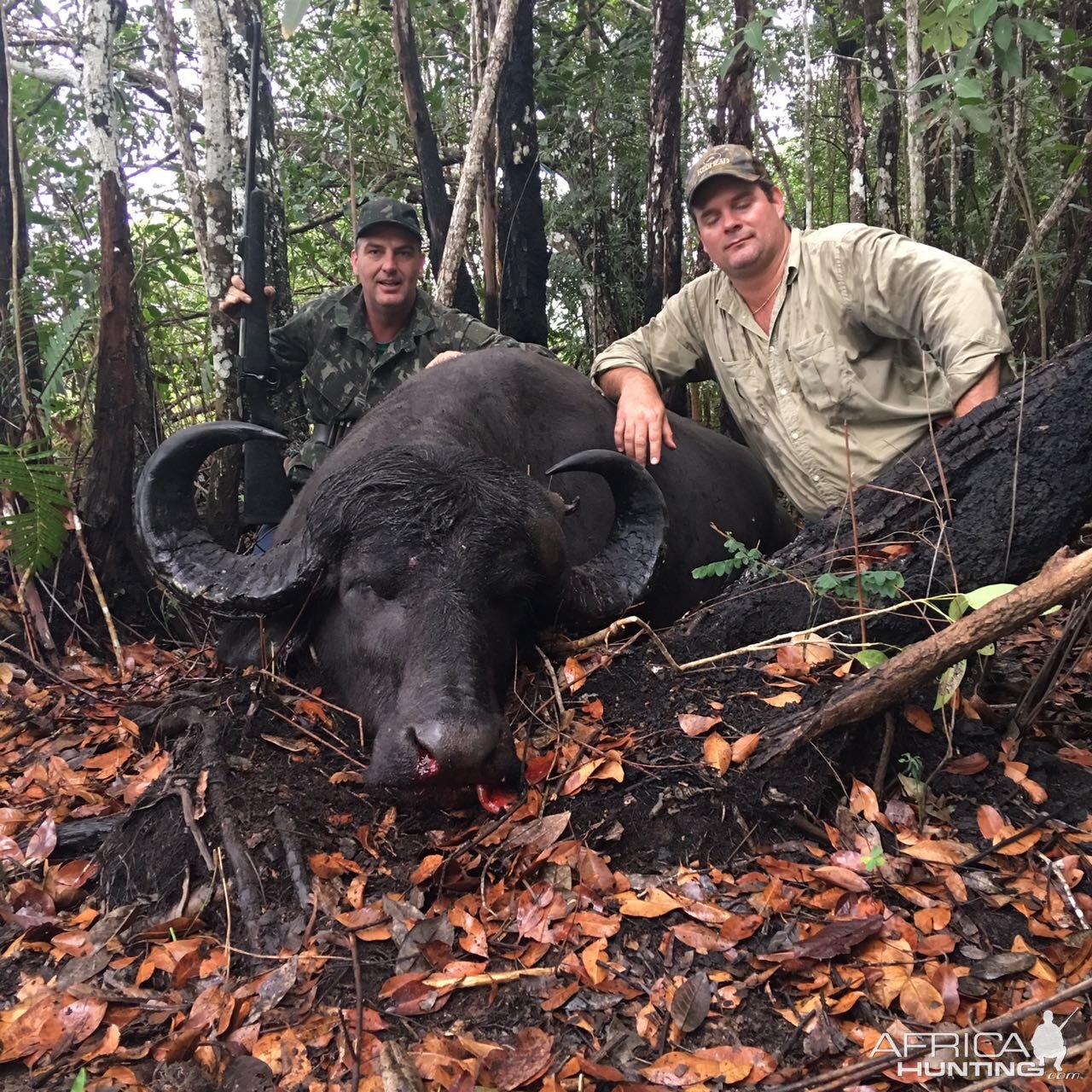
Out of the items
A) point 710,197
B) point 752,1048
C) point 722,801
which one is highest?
point 710,197

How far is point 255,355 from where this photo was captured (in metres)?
6.28

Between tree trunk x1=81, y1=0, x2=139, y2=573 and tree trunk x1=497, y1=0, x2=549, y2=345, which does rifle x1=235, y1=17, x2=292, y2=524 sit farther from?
tree trunk x1=497, y1=0, x2=549, y2=345

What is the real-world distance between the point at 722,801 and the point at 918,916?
0.65m

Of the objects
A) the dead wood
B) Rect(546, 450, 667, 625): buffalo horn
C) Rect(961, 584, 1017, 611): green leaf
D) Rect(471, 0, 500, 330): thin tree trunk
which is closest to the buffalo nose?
the dead wood

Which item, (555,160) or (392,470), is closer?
(392,470)

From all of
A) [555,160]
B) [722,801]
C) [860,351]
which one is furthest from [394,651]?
[555,160]

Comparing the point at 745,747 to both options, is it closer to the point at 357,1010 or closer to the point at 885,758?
the point at 885,758

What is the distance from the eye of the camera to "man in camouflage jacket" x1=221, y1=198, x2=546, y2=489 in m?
6.84

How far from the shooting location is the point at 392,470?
400 cm

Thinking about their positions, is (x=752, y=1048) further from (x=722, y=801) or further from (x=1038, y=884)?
(x=1038, y=884)

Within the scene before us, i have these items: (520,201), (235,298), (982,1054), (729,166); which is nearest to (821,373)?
(729,166)

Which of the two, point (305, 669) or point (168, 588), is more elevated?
point (168, 588)

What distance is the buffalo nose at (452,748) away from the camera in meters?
3.00

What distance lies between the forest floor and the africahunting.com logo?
0.05 feet
